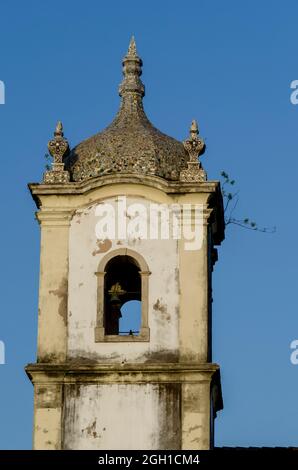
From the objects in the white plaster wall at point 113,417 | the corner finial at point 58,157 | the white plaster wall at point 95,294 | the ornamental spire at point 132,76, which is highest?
the ornamental spire at point 132,76

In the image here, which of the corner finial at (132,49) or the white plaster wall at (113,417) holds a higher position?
the corner finial at (132,49)

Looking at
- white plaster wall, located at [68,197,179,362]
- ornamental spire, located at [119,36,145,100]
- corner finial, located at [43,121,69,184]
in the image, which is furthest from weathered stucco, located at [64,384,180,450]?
ornamental spire, located at [119,36,145,100]

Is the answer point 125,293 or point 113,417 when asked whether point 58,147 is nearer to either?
point 125,293

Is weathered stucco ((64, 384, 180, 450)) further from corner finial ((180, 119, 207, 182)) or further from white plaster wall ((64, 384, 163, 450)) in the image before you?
corner finial ((180, 119, 207, 182))

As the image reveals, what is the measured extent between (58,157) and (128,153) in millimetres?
1093

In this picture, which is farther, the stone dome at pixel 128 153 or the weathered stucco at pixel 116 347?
the stone dome at pixel 128 153

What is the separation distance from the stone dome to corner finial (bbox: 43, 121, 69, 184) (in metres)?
0.19

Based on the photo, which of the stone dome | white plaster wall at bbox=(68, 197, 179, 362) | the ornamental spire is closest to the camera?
white plaster wall at bbox=(68, 197, 179, 362)

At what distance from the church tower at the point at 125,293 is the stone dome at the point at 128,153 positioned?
0.02 meters

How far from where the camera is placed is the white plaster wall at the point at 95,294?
35.9 metres

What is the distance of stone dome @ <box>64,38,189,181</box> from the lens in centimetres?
3694

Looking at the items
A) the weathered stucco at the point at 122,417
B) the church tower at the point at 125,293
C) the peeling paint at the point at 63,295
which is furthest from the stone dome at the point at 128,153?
the weathered stucco at the point at 122,417

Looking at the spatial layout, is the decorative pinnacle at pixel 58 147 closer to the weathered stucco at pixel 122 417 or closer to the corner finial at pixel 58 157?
the corner finial at pixel 58 157

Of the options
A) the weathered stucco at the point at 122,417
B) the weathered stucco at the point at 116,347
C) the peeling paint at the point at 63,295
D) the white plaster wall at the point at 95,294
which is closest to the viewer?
the weathered stucco at the point at 122,417
